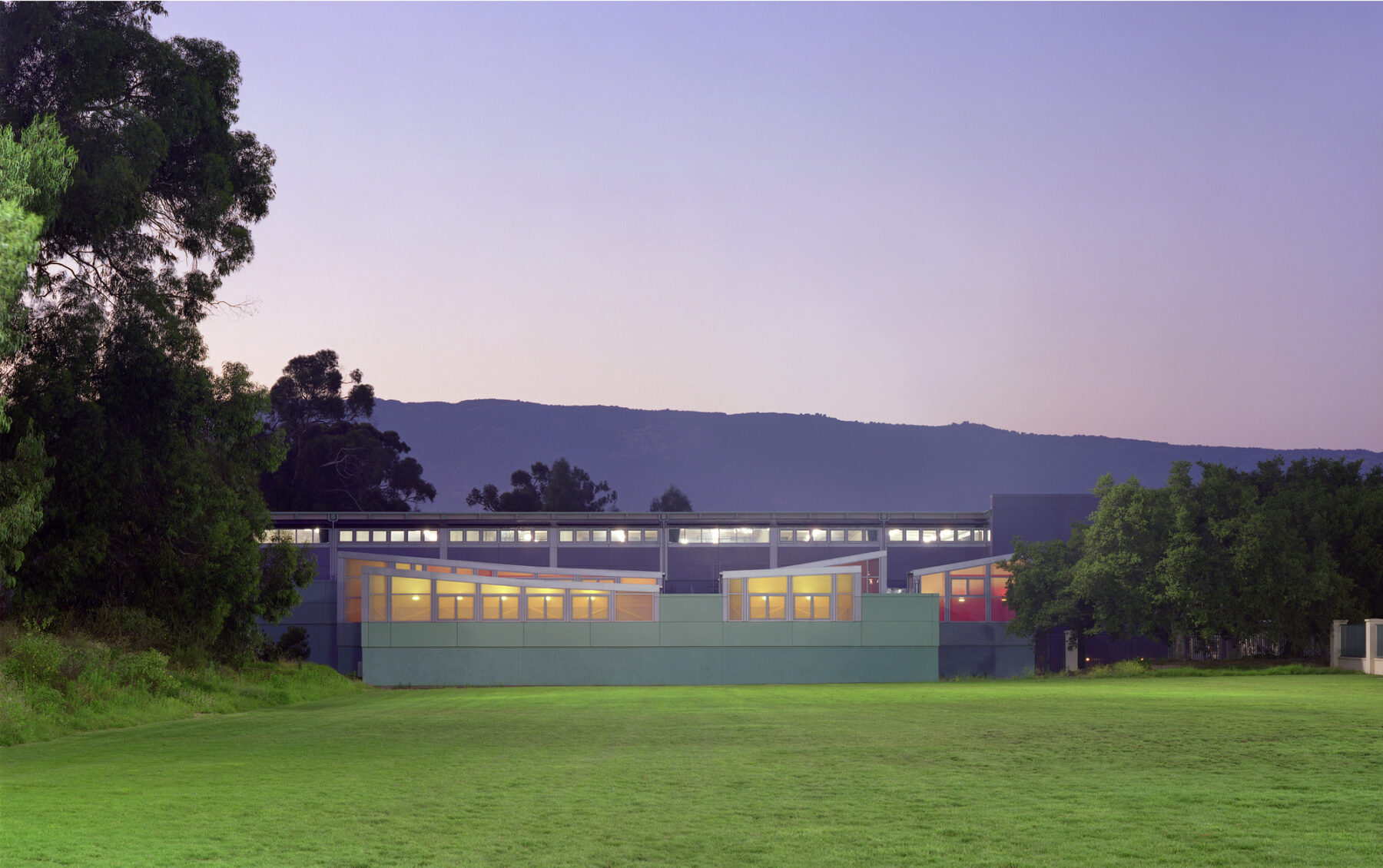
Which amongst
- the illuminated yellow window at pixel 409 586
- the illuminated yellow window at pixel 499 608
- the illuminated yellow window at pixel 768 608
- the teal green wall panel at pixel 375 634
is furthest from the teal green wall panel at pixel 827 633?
the teal green wall panel at pixel 375 634

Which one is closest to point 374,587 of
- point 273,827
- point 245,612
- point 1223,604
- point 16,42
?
point 245,612

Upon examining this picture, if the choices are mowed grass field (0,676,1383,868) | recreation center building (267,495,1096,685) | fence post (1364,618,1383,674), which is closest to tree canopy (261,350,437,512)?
recreation center building (267,495,1096,685)

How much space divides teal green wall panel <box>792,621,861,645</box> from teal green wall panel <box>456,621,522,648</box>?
11.4 meters

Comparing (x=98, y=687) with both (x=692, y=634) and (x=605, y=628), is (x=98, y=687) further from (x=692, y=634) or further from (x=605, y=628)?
(x=692, y=634)

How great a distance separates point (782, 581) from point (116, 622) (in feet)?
92.1

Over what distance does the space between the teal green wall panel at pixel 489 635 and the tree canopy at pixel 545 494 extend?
7485cm

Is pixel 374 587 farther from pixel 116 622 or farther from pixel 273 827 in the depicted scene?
pixel 273 827

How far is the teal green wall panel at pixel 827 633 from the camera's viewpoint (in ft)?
162

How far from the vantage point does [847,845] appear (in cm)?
896

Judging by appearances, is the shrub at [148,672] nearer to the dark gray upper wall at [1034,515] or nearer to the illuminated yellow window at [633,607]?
the illuminated yellow window at [633,607]

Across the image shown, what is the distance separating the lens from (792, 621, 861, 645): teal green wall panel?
49469mm

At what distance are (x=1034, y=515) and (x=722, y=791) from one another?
68.2 meters

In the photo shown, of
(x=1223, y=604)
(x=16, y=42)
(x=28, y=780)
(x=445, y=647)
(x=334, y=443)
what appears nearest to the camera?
(x=28, y=780)

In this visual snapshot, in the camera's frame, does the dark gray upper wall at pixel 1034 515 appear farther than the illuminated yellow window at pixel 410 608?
Yes
